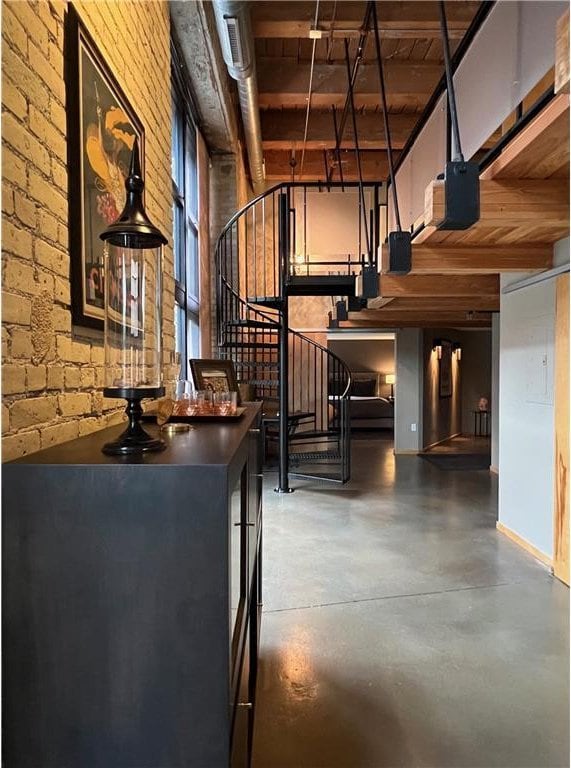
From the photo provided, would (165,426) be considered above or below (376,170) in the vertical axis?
below

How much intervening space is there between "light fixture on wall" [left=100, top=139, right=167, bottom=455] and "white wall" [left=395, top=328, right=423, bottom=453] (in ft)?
25.0

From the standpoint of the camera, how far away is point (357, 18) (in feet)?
16.6

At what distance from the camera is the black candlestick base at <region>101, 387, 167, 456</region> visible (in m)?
1.17

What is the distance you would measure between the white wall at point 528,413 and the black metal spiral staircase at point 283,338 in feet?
4.29

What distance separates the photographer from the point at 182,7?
4047 millimetres

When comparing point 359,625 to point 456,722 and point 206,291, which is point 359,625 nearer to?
point 456,722

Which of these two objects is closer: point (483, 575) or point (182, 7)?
point (483, 575)

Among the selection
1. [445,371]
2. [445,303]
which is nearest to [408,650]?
[445,303]

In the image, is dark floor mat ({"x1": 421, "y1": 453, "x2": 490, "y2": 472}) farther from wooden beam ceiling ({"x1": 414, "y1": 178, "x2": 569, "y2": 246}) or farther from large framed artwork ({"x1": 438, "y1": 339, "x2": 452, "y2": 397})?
wooden beam ceiling ({"x1": 414, "y1": 178, "x2": 569, "y2": 246})

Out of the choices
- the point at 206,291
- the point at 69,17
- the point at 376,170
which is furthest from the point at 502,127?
the point at 376,170

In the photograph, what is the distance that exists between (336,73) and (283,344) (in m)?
3.48

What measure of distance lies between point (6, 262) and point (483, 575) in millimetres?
3580

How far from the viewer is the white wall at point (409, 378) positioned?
29.0 ft

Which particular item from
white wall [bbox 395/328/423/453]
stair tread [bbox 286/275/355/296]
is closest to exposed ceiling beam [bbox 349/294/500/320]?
stair tread [bbox 286/275/355/296]
